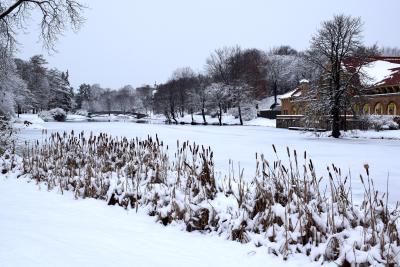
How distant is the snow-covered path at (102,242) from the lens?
477 cm

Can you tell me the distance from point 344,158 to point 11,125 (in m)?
13.4

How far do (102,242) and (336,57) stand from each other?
35080 millimetres

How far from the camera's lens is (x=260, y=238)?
5.39 m

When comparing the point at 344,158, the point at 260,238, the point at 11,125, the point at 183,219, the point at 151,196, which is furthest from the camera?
the point at 344,158

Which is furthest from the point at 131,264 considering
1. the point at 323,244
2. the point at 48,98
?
the point at 48,98

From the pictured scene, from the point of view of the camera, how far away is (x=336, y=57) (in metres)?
36.6

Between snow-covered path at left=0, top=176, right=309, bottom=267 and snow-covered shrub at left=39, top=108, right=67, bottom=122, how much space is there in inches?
3333

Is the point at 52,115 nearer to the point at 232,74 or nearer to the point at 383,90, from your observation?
the point at 232,74

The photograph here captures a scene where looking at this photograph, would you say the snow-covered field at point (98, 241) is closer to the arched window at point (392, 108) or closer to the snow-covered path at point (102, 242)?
the snow-covered path at point (102, 242)

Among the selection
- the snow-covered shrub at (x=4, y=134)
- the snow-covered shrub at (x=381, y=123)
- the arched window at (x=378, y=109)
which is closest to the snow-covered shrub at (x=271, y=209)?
the snow-covered shrub at (x=4, y=134)

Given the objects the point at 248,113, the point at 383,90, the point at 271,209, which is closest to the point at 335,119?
the point at 383,90

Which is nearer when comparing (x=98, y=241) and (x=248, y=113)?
(x=98, y=241)

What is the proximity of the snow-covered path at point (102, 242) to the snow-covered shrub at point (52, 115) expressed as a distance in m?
84.7

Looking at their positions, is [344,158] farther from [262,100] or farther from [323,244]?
[262,100]
